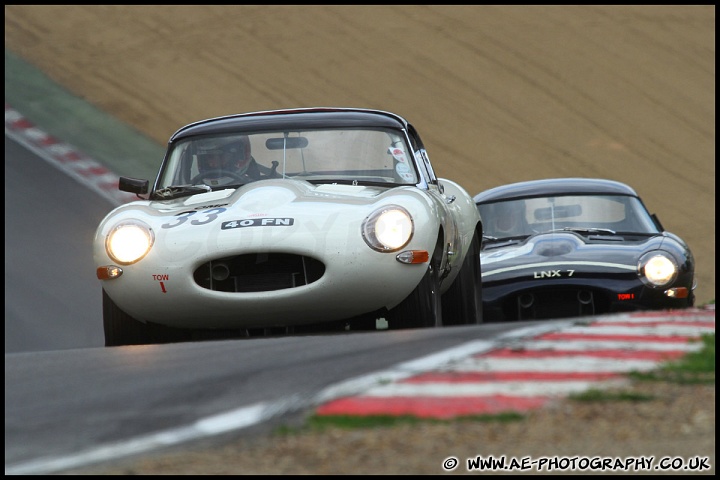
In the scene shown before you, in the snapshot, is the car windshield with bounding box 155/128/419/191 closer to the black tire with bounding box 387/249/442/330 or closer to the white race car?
the white race car

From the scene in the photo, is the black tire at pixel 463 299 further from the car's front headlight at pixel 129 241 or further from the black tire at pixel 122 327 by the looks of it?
the car's front headlight at pixel 129 241

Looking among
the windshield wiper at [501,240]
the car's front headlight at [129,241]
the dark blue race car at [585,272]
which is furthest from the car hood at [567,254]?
the car's front headlight at [129,241]

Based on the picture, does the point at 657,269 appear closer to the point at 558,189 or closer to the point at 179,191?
the point at 558,189

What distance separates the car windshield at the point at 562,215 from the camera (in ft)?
30.6

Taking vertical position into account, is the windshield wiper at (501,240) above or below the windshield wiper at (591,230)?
below

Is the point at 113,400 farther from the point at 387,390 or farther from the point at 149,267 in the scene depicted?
the point at 149,267

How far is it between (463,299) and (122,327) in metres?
2.02

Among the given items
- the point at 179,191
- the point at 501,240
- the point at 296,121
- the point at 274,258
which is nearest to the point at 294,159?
the point at 296,121

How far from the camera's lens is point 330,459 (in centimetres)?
325

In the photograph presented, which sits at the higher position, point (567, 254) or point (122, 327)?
point (567, 254)

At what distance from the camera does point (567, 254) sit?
8273mm

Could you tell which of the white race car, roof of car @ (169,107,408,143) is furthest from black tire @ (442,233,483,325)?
roof of car @ (169,107,408,143)

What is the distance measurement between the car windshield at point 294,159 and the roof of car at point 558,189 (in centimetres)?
242

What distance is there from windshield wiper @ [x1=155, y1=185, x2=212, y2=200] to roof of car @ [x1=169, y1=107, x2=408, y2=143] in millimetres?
385
